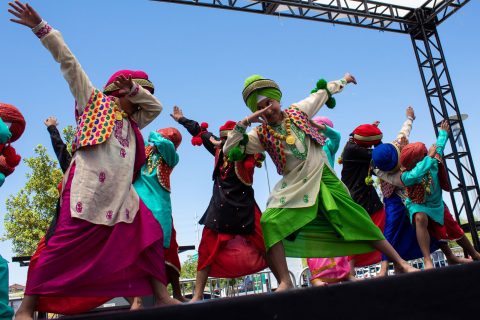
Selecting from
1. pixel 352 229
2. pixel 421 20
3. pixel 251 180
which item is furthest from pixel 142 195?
pixel 421 20

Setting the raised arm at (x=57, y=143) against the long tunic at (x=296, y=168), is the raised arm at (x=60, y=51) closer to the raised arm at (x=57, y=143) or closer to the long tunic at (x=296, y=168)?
the long tunic at (x=296, y=168)

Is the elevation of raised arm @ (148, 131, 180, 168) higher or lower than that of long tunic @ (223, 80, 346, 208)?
higher

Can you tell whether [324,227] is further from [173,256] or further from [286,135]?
[173,256]

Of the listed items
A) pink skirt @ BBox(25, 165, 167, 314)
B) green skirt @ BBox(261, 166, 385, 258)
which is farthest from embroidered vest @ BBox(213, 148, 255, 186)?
pink skirt @ BBox(25, 165, 167, 314)

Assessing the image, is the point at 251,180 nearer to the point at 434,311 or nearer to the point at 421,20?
the point at 434,311

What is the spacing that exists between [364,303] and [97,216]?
5.02 ft

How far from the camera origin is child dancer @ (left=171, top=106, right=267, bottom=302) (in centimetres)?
387

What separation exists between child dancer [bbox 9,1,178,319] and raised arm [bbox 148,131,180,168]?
1.15 m

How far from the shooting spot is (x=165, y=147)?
13.7 feet

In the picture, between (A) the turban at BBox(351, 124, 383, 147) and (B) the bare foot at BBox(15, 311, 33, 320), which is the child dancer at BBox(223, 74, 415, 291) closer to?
(A) the turban at BBox(351, 124, 383, 147)

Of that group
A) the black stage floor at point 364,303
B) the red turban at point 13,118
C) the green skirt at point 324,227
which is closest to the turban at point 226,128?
the green skirt at point 324,227

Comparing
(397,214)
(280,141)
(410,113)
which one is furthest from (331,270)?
(410,113)

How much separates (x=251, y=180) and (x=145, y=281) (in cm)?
156

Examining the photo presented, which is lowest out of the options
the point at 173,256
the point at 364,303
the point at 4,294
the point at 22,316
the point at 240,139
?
the point at 364,303
